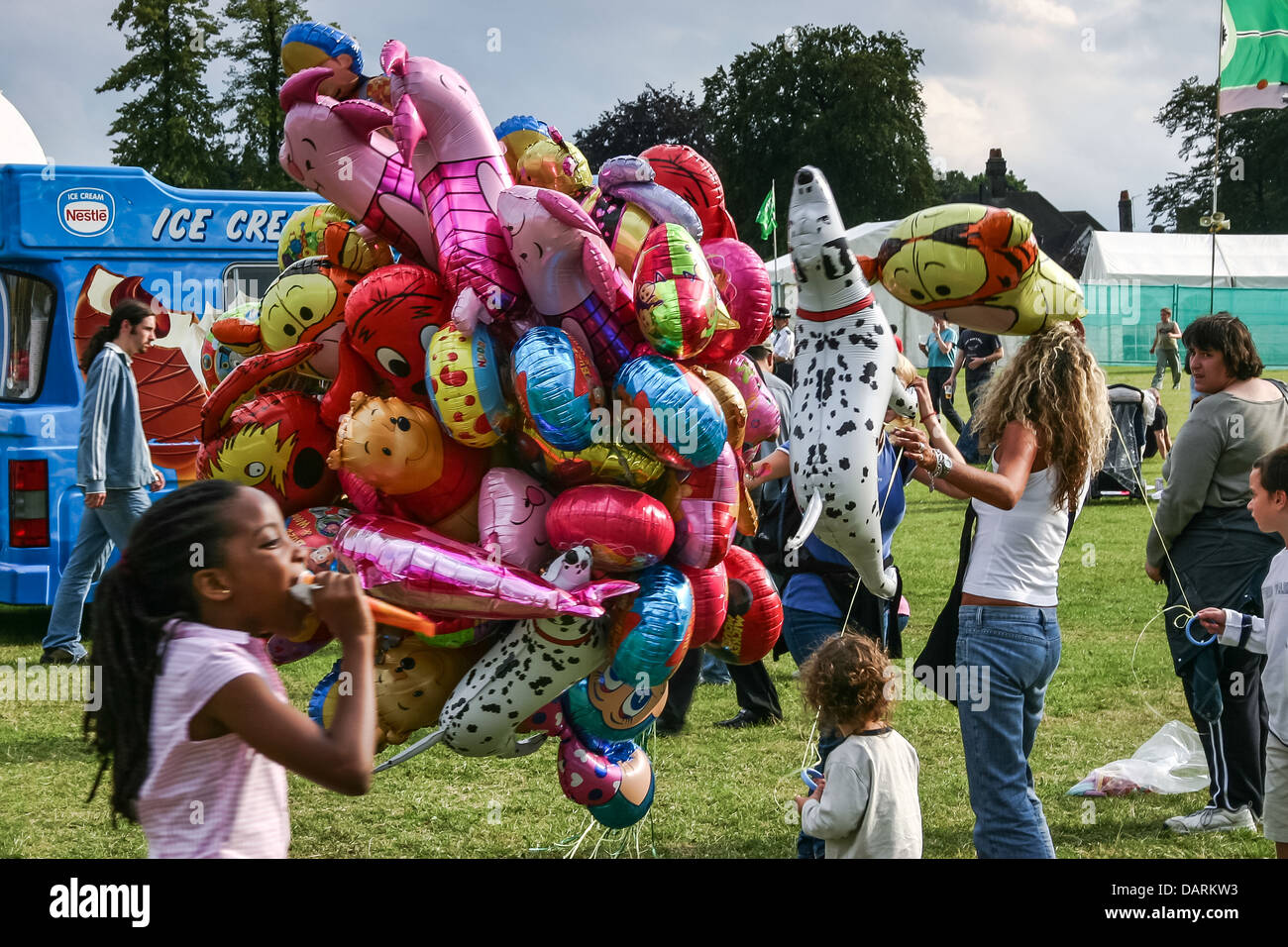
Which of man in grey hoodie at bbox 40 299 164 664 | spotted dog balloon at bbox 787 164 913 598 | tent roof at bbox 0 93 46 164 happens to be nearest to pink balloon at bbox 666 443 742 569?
spotted dog balloon at bbox 787 164 913 598

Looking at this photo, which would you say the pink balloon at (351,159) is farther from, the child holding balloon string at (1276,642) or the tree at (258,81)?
the tree at (258,81)

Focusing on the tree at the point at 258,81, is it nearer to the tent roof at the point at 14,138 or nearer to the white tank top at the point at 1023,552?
the tent roof at the point at 14,138

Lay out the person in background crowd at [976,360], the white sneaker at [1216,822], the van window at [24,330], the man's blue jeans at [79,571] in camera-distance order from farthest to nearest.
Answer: the person in background crowd at [976,360] → the van window at [24,330] → the man's blue jeans at [79,571] → the white sneaker at [1216,822]

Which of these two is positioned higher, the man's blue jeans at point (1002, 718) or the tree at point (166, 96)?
the tree at point (166, 96)

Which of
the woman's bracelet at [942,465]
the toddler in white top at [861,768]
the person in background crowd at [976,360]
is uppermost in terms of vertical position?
the person in background crowd at [976,360]

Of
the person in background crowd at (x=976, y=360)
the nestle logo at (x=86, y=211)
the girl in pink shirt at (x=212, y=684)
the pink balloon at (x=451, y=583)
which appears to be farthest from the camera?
the person in background crowd at (x=976, y=360)

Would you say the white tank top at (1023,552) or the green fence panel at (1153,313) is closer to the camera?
the white tank top at (1023,552)

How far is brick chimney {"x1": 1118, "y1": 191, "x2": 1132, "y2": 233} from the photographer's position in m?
48.1

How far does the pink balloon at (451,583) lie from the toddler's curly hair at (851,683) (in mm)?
650

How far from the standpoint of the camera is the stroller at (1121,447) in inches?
381

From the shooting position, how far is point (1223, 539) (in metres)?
4.41

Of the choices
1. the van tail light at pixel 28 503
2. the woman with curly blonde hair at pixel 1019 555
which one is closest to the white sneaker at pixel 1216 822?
the woman with curly blonde hair at pixel 1019 555

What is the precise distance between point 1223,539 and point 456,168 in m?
3.05

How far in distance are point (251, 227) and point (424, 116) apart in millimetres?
4945
